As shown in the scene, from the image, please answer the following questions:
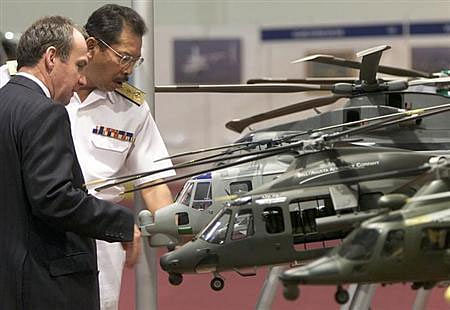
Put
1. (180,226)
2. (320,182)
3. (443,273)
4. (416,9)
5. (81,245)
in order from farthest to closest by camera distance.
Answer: (416,9), (180,226), (81,245), (320,182), (443,273)

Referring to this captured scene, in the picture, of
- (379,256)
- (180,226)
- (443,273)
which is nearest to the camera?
(379,256)

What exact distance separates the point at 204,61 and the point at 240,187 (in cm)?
209

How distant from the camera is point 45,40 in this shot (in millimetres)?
2061

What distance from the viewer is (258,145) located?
237cm

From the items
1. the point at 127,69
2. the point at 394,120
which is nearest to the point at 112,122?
the point at 127,69

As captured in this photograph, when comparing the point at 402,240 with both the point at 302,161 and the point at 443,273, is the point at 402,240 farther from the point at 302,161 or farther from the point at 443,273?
the point at 302,161

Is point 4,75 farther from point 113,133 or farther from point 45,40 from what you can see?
point 45,40

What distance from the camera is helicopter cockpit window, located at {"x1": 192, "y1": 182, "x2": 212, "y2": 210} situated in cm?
238

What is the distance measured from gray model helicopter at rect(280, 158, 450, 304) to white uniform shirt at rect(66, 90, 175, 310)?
103 centimetres

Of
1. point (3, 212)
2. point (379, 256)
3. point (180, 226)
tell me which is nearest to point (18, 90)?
point (3, 212)

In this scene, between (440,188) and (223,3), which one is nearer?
(440,188)

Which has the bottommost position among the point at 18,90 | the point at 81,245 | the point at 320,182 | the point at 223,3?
the point at 81,245

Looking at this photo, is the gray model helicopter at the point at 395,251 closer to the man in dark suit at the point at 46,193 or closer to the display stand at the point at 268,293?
the man in dark suit at the point at 46,193

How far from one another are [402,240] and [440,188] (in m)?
0.16
